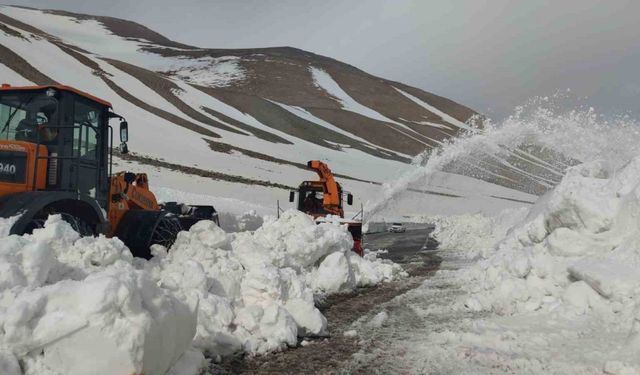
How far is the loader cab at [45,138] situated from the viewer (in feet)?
23.0

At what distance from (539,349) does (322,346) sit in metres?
2.40

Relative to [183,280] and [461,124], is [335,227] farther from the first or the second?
[461,124]

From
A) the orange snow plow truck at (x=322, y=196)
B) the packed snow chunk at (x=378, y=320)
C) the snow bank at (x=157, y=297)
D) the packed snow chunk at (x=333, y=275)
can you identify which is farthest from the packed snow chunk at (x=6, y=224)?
the orange snow plow truck at (x=322, y=196)

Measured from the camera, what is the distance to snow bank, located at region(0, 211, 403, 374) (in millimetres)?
3771

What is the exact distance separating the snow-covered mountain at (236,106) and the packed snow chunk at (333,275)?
20.7 meters

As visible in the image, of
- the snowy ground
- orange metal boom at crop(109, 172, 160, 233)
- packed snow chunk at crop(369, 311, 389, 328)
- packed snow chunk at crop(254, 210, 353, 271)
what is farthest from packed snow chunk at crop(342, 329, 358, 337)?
orange metal boom at crop(109, 172, 160, 233)

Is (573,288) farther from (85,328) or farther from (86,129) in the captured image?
(86,129)

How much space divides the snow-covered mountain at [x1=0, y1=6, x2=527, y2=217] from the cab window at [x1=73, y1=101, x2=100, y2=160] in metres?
21.2

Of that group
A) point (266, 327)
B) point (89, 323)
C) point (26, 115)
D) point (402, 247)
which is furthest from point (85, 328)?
point (402, 247)

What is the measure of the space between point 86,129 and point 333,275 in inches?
183

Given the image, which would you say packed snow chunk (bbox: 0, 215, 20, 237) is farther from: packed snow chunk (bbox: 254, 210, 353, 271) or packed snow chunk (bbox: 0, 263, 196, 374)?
packed snow chunk (bbox: 254, 210, 353, 271)

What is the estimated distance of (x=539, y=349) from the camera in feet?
18.7

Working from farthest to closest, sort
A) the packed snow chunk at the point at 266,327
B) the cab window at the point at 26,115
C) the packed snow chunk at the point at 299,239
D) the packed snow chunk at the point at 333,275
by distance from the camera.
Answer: the packed snow chunk at the point at 333,275 → the packed snow chunk at the point at 299,239 → the cab window at the point at 26,115 → the packed snow chunk at the point at 266,327

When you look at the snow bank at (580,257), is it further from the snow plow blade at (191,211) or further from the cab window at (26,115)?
the cab window at (26,115)
